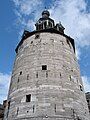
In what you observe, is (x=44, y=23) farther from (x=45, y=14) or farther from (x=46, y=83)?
(x=46, y=83)

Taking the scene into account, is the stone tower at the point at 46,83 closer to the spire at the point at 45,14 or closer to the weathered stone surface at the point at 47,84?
the weathered stone surface at the point at 47,84

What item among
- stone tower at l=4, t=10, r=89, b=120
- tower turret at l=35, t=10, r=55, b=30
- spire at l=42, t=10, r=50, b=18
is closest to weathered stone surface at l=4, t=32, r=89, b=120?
stone tower at l=4, t=10, r=89, b=120

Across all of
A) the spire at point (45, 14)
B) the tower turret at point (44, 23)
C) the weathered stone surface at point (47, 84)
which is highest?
the spire at point (45, 14)

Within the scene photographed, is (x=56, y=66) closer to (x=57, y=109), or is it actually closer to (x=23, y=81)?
(x=23, y=81)

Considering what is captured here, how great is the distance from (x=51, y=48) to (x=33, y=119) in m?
7.84

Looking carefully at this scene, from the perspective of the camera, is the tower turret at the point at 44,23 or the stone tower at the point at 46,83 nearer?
the stone tower at the point at 46,83

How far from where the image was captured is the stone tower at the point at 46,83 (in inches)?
644

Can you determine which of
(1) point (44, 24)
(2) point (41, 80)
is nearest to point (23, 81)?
(2) point (41, 80)

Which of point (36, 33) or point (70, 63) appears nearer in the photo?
point (70, 63)

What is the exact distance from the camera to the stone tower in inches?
644

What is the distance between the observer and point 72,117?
53.3 ft

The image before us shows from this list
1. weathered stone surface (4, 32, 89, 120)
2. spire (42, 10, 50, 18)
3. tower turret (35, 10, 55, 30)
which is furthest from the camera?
spire (42, 10, 50, 18)

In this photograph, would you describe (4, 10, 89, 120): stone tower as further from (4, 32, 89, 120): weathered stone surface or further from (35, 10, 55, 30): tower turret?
(35, 10, 55, 30): tower turret

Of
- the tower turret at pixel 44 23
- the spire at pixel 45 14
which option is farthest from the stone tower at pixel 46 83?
the spire at pixel 45 14
